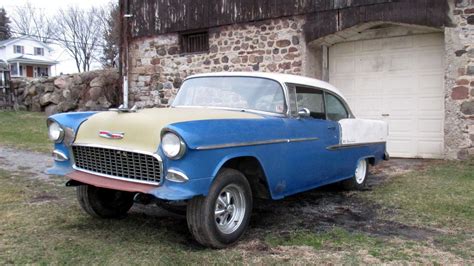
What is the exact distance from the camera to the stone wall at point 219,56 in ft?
36.5

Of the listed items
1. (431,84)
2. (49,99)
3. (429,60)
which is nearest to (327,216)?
(431,84)

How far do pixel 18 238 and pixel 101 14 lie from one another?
46820mm

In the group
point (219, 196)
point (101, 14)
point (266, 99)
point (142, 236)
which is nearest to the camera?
point (219, 196)

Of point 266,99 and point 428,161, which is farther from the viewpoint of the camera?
point 428,161

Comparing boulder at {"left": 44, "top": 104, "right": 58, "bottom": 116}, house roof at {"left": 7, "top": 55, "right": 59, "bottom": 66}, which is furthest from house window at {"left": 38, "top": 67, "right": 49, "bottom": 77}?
boulder at {"left": 44, "top": 104, "right": 58, "bottom": 116}

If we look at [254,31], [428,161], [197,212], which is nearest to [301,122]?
[197,212]

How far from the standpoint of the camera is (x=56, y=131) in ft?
15.1

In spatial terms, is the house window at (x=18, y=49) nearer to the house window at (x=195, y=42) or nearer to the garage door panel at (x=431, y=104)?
the house window at (x=195, y=42)

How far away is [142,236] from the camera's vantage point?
4395mm

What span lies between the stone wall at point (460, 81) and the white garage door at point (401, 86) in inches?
20.9

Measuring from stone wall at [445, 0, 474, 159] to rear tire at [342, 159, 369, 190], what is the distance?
3.15m

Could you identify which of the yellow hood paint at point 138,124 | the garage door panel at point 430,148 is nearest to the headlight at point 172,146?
the yellow hood paint at point 138,124

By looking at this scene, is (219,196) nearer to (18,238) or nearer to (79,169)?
(79,169)

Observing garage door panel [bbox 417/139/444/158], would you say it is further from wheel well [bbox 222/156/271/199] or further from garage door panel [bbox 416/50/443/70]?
wheel well [bbox 222/156/271/199]
